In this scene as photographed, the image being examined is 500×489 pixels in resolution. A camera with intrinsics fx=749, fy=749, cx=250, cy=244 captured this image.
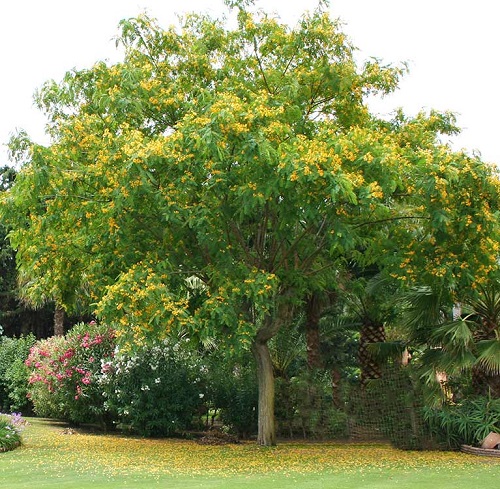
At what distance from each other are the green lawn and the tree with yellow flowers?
82.1 inches

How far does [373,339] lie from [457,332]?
4.92 meters

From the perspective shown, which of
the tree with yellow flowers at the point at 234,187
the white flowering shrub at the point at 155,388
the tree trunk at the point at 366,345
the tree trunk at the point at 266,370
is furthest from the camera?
the tree trunk at the point at 366,345

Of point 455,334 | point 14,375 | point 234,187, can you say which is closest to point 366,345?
point 455,334

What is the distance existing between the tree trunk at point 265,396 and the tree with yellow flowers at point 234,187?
4 cm

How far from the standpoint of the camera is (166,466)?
13.0 meters

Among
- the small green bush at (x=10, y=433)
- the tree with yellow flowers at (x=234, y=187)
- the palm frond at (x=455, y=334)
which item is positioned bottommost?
the small green bush at (x=10, y=433)

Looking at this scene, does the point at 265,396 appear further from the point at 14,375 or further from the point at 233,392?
the point at 14,375

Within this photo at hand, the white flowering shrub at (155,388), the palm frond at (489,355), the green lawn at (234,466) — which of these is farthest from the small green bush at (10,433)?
the palm frond at (489,355)

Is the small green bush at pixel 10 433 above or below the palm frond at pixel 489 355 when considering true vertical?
below

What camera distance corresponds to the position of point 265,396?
54.0ft

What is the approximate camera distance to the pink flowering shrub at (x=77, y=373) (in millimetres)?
20516

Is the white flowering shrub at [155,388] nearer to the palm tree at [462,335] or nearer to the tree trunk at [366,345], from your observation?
the tree trunk at [366,345]

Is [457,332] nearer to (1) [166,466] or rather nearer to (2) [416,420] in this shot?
(2) [416,420]

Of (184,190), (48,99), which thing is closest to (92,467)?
(184,190)
